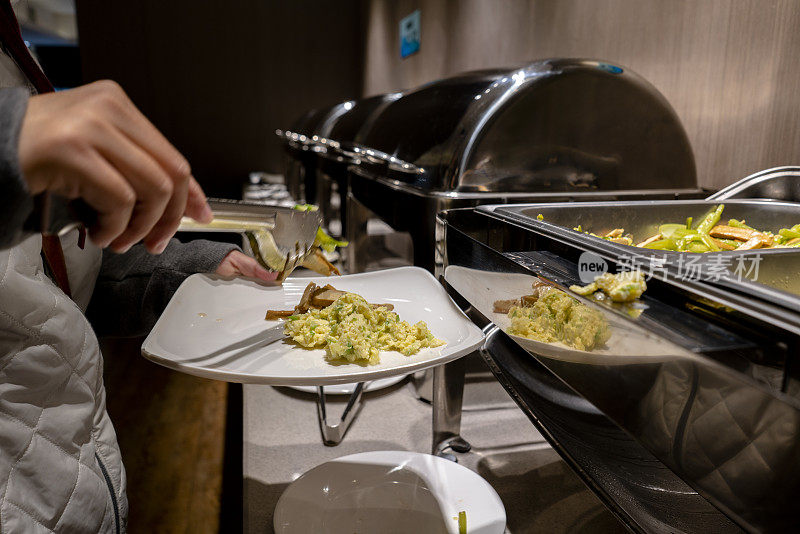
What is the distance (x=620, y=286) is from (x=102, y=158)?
402mm

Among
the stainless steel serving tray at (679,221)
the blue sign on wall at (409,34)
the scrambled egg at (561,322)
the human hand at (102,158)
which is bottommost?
the scrambled egg at (561,322)

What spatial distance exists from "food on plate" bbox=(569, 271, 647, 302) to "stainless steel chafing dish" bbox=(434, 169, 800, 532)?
0.04 ft

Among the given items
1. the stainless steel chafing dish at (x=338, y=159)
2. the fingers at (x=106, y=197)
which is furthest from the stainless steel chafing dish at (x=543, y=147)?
the stainless steel chafing dish at (x=338, y=159)

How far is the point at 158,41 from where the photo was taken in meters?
4.66

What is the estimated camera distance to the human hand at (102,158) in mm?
310

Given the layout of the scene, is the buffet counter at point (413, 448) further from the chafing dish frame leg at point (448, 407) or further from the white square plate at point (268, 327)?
the white square plate at point (268, 327)

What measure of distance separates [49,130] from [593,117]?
1029 mm

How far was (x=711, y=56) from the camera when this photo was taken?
117 cm

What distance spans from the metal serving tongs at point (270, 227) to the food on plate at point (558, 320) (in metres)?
0.28

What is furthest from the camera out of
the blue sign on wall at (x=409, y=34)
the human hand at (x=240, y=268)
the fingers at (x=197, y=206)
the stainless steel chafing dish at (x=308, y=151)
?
the blue sign on wall at (x=409, y=34)

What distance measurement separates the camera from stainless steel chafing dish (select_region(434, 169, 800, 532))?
0.33m

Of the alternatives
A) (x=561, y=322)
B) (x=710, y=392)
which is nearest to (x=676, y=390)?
(x=710, y=392)

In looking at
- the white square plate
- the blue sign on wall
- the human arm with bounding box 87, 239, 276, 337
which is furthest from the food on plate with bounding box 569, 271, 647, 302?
the blue sign on wall

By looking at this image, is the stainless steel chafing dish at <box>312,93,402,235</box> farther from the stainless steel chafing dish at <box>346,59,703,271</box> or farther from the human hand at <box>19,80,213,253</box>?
the human hand at <box>19,80,213,253</box>
